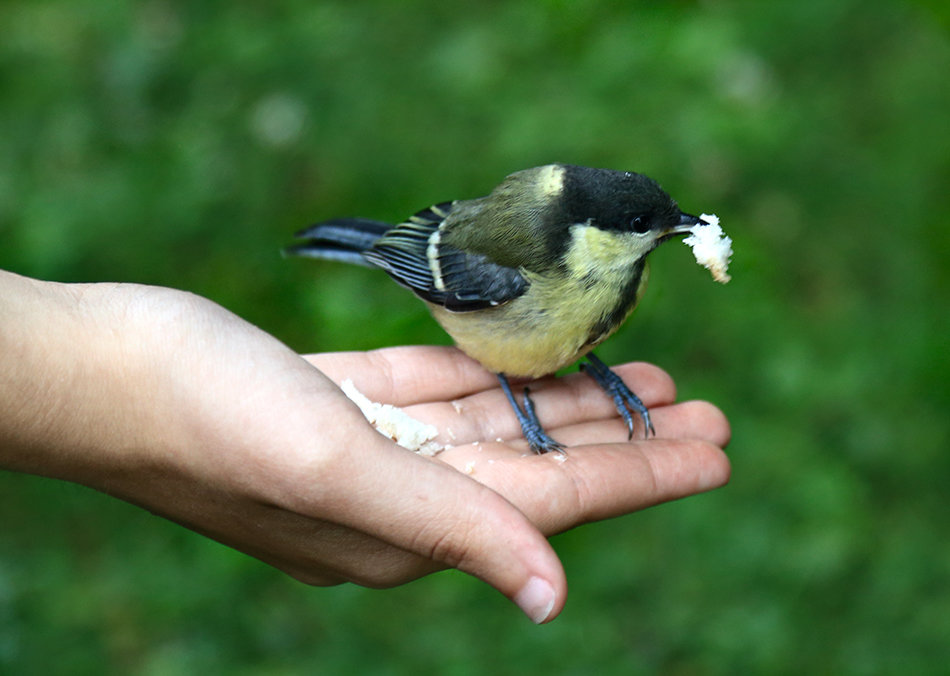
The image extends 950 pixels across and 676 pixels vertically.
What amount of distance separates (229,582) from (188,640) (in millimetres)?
236

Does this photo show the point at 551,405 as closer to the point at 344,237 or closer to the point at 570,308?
the point at 570,308

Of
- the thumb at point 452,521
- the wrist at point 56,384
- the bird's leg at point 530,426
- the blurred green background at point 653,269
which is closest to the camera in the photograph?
the thumb at point 452,521

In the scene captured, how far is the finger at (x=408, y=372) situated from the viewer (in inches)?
108

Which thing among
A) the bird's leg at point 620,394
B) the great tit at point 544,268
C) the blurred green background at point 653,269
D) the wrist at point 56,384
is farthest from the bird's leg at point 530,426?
the wrist at point 56,384

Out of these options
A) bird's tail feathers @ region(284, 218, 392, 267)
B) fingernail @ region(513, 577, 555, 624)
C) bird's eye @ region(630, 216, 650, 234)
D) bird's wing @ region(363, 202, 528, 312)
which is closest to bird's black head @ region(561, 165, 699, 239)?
bird's eye @ region(630, 216, 650, 234)

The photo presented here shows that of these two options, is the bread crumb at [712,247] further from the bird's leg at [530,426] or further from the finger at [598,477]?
the bird's leg at [530,426]

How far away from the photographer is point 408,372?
2.89 metres

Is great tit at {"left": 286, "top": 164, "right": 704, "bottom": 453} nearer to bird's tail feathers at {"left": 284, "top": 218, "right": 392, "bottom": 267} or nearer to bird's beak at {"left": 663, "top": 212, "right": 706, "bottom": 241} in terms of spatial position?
bird's beak at {"left": 663, "top": 212, "right": 706, "bottom": 241}

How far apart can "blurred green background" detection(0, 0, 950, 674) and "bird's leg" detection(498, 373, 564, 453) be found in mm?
674

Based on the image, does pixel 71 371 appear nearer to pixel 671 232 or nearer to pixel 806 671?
pixel 671 232

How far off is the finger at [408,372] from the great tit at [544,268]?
9cm

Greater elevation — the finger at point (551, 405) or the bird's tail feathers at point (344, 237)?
the bird's tail feathers at point (344, 237)

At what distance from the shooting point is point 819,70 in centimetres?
501

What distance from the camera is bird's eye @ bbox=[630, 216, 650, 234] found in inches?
98.0
